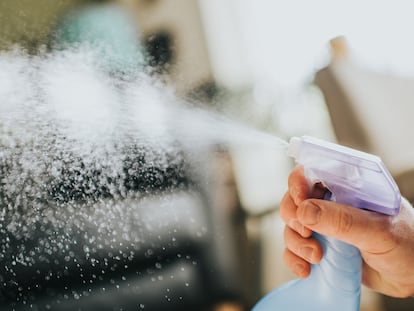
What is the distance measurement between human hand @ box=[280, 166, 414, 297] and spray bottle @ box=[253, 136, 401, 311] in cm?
1

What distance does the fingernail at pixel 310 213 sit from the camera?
422mm

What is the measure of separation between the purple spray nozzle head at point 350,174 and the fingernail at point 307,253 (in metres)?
0.07

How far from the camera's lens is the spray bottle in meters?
0.41

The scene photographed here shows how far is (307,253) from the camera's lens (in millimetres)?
477

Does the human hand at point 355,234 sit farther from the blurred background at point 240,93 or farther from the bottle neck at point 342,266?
the blurred background at point 240,93

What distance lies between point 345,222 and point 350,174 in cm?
5

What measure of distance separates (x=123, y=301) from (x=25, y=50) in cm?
57

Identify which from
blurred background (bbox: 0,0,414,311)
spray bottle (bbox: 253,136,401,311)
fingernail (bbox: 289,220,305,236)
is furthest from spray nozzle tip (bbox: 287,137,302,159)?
blurred background (bbox: 0,0,414,311)

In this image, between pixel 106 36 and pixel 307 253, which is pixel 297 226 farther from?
pixel 106 36

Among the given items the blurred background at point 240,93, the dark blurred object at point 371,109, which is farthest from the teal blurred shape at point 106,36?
the dark blurred object at point 371,109

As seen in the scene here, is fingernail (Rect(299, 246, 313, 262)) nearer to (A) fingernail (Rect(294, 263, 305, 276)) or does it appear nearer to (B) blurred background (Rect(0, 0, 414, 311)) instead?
(A) fingernail (Rect(294, 263, 305, 276))

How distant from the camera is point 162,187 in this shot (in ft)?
3.67

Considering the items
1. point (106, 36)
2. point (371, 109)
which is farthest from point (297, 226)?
point (106, 36)

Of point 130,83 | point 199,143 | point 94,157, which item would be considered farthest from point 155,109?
point 199,143
